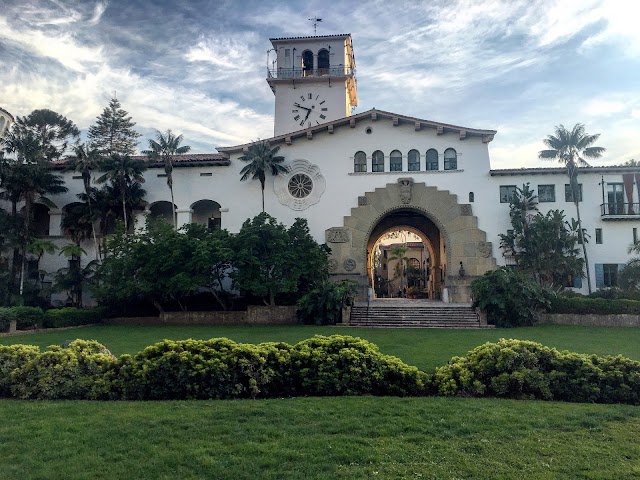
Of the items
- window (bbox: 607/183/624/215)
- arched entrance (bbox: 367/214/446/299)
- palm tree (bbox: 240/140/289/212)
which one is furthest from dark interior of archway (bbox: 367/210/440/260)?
window (bbox: 607/183/624/215)


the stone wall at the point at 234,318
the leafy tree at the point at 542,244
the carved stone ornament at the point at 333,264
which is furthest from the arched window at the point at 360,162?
the stone wall at the point at 234,318

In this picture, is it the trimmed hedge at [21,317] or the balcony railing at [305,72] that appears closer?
the trimmed hedge at [21,317]

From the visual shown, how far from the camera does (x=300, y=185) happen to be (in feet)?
101

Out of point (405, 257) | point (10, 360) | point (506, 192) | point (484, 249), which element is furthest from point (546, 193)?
point (10, 360)

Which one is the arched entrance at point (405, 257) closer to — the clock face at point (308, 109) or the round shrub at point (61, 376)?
the clock face at point (308, 109)

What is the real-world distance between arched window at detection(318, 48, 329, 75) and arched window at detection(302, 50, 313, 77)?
0.67m

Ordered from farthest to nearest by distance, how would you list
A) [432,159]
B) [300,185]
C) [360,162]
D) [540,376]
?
[300,185] → [360,162] → [432,159] → [540,376]

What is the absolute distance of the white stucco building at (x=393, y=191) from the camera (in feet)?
95.3

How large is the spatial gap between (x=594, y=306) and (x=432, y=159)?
12.0 m

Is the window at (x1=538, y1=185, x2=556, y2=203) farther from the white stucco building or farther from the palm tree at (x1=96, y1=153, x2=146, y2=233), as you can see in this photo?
the palm tree at (x1=96, y1=153, x2=146, y2=233)

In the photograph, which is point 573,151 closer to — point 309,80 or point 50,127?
point 309,80

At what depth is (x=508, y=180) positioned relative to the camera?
29.5 meters

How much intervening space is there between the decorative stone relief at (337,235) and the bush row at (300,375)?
20511 mm

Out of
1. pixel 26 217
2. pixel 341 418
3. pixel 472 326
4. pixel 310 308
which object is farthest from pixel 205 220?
pixel 341 418
